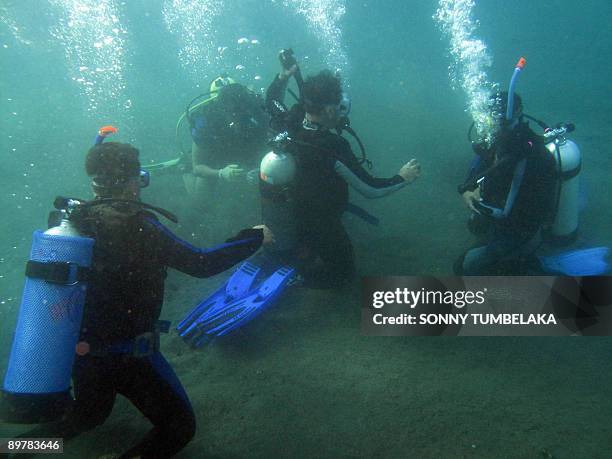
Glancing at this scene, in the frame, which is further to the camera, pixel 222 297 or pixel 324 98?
pixel 222 297

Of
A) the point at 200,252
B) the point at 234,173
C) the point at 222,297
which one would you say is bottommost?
the point at 200,252

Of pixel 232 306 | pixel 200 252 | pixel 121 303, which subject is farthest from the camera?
pixel 232 306

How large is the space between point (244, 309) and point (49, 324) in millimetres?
2183

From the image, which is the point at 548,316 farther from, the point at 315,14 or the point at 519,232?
the point at 315,14

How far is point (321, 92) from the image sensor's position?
379cm

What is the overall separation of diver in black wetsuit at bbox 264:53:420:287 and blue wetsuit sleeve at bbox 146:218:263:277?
126 cm

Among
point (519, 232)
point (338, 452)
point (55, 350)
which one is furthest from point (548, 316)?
point (55, 350)

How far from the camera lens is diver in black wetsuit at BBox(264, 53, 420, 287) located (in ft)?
12.7

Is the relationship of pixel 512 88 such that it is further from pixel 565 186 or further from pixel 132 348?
pixel 132 348

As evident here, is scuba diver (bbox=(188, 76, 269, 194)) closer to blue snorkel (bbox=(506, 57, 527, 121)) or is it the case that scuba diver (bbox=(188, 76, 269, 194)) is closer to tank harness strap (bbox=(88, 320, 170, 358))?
blue snorkel (bbox=(506, 57, 527, 121))

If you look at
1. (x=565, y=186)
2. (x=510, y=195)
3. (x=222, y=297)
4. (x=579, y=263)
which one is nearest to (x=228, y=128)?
(x=222, y=297)

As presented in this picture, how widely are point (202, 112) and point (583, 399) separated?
6.11 meters

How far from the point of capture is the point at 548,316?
3898mm

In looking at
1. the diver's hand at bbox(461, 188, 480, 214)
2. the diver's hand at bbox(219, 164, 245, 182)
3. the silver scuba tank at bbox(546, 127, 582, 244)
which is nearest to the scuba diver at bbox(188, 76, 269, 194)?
the diver's hand at bbox(219, 164, 245, 182)
